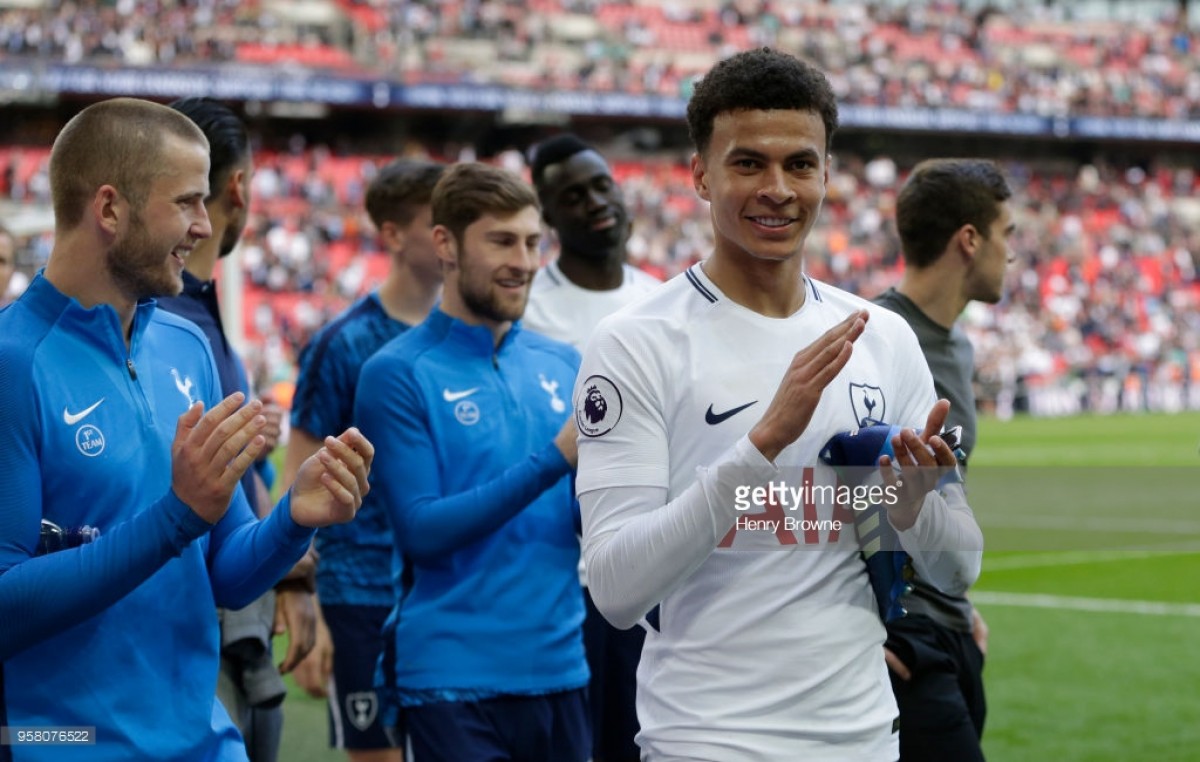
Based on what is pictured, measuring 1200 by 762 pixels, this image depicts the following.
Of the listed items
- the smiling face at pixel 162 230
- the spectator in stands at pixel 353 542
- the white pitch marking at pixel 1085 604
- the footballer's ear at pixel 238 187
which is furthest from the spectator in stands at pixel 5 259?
the white pitch marking at pixel 1085 604

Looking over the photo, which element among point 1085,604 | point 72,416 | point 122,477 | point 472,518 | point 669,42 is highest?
point 669,42

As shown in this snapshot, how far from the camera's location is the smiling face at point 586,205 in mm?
5402

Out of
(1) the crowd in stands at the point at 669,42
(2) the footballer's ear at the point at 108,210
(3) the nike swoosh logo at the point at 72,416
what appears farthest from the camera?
(1) the crowd in stands at the point at 669,42

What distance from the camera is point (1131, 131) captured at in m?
49.9

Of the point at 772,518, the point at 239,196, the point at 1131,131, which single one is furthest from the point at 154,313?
the point at 1131,131

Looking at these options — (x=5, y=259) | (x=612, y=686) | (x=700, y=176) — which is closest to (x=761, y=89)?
(x=700, y=176)

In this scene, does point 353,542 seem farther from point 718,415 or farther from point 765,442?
point 765,442

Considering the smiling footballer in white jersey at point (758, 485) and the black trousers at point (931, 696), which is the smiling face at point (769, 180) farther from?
the black trousers at point (931, 696)

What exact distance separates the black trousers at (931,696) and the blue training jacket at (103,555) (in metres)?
1.82

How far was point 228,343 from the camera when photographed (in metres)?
4.12

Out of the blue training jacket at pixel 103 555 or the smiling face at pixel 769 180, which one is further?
the smiling face at pixel 769 180

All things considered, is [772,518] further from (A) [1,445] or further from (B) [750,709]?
(A) [1,445]

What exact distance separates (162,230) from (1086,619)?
30.3ft

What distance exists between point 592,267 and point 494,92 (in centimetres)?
3470
